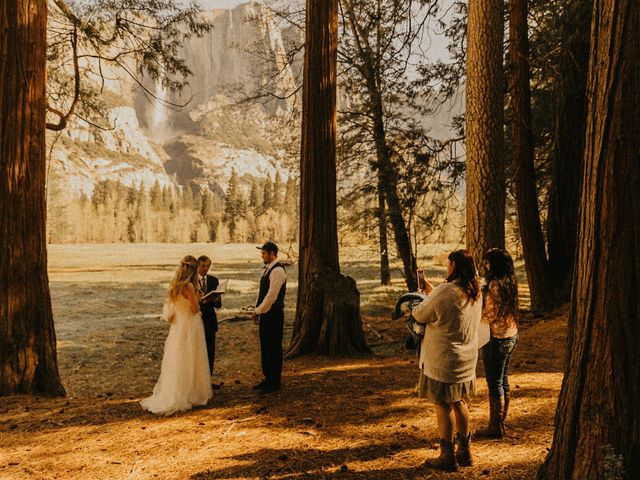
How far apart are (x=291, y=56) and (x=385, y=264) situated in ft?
33.7

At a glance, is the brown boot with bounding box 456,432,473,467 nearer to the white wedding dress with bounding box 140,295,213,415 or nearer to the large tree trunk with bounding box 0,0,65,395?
the white wedding dress with bounding box 140,295,213,415

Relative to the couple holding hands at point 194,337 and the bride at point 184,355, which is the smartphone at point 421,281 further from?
the bride at point 184,355

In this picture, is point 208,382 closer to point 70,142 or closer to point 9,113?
point 9,113

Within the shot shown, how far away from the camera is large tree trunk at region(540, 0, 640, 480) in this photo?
2947 mm

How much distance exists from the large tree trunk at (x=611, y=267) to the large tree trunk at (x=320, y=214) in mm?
5579

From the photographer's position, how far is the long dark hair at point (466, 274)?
3.88 metres

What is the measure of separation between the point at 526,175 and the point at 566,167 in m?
0.88

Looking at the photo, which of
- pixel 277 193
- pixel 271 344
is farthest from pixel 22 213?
pixel 277 193

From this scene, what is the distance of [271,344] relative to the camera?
641 centimetres

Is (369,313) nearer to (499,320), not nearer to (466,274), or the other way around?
(499,320)

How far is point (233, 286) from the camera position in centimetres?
2653

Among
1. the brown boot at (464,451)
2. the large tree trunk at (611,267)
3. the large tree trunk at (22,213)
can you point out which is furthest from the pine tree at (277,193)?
the large tree trunk at (611,267)

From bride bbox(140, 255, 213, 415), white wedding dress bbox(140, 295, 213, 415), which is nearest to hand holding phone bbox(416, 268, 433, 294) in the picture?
bride bbox(140, 255, 213, 415)

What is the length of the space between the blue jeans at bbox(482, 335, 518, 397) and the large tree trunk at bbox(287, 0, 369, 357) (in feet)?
13.6
